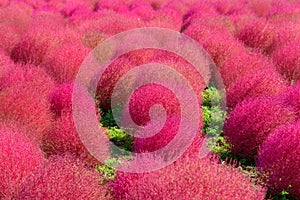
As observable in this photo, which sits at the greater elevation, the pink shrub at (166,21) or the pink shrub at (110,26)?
the pink shrub at (166,21)

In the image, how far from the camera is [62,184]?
316 cm

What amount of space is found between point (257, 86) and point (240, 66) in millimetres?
900

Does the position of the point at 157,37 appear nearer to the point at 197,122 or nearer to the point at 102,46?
the point at 102,46

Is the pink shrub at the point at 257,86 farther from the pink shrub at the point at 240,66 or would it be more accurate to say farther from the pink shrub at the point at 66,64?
the pink shrub at the point at 66,64

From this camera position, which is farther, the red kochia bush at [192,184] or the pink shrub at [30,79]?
the pink shrub at [30,79]

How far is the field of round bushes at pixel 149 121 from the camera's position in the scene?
3189 millimetres

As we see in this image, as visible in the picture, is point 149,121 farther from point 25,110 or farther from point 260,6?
point 260,6

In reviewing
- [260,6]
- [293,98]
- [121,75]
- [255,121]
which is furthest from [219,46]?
[260,6]

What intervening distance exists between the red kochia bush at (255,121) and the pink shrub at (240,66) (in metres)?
1.67

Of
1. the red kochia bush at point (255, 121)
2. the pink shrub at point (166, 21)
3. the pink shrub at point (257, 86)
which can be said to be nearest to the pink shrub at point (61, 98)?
the red kochia bush at point (255, 121)

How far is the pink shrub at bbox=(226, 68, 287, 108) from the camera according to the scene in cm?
581

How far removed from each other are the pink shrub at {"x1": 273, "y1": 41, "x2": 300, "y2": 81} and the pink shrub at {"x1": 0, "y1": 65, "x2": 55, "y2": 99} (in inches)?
155

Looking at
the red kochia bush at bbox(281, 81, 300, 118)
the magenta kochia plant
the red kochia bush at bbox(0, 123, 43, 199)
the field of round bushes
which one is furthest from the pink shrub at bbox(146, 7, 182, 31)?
the red kochia bush at bbox(0, 123, 43, 199)

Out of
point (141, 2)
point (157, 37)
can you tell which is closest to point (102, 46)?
point (157, 37)
